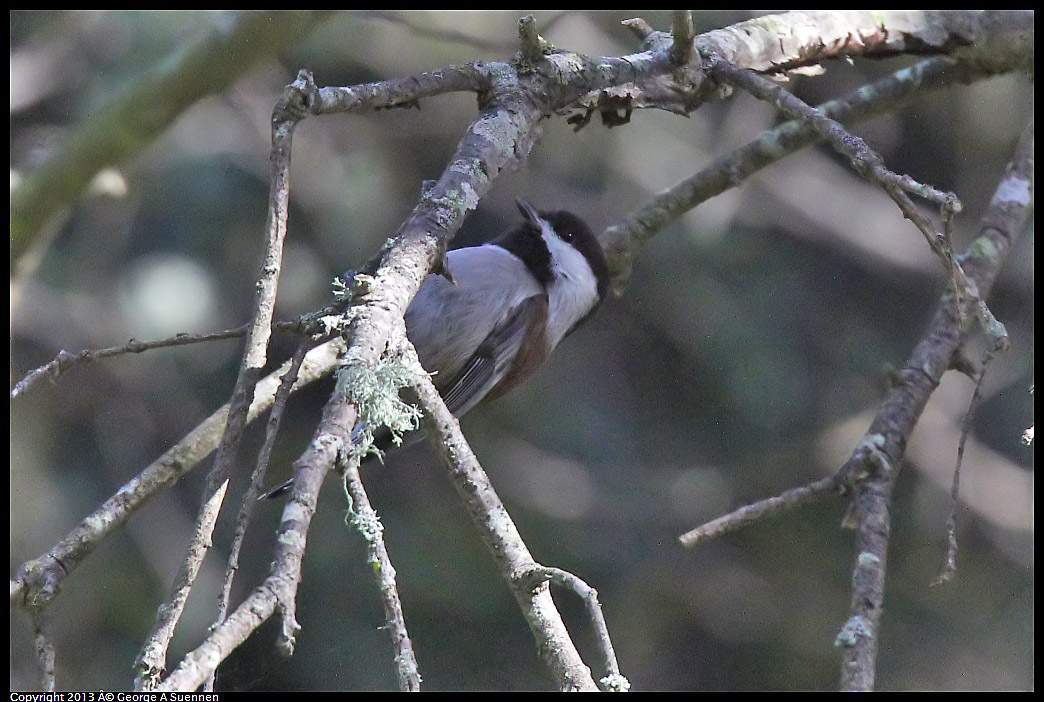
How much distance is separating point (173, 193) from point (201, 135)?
16.3 inches

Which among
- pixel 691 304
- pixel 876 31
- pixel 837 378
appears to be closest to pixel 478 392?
pixel 876 31

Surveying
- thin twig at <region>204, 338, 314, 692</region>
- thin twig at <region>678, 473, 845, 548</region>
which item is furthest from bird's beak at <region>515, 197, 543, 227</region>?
thin twig at <region>204, 338, 314, 692</region>

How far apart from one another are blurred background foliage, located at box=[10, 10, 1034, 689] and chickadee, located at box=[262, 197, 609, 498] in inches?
64.9

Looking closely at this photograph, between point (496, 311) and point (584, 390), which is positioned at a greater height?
point (496, 311)

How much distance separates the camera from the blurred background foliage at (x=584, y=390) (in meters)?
4.80

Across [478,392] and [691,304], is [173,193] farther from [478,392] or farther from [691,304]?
[691,304]

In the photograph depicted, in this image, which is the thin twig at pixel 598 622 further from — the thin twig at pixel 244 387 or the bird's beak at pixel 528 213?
the bird's beak at pixel 528 213

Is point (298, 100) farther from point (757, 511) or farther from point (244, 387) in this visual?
point (757, 511)

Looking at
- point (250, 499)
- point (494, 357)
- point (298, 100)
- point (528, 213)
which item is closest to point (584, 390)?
point (528, 213)

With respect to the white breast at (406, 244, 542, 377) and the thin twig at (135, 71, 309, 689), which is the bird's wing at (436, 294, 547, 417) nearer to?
→ the white breast at (406, 244, 542, 377)

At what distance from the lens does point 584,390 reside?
5.76 metres

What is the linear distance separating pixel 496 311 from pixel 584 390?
236cm

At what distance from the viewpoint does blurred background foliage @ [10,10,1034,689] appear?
480cm

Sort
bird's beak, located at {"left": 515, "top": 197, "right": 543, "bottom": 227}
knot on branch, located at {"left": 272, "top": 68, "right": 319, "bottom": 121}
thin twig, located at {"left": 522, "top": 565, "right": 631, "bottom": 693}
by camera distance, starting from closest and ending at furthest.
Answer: thin twig, located at {"left": 522, "top": 565, "right": 631, "bottom": 693}, knot on branch, located at {"left": 272, "top": 68, "right": 319, "bottom": 121}, bird's beak, located at {"left": 515, "top": 197, "right": 543, "bottom": 227}
